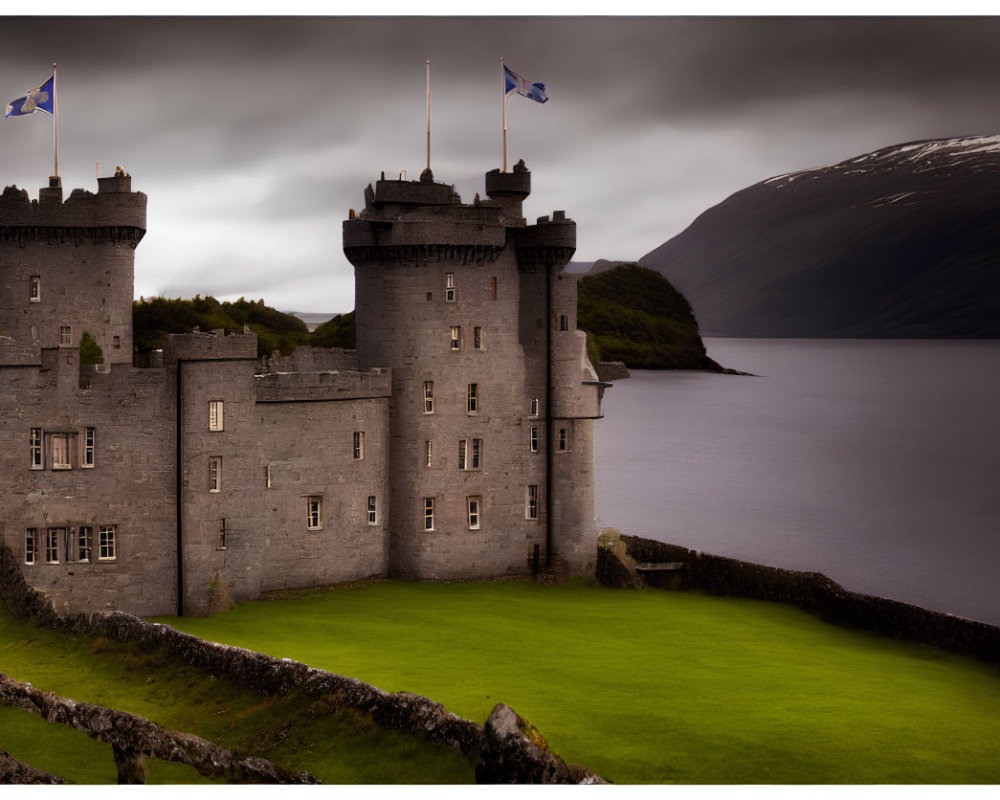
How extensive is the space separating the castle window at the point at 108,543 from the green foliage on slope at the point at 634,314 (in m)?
94.7

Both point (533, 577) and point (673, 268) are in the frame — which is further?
point (673, 268)

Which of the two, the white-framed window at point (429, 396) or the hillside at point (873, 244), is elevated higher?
the hillside at point (873, 244)

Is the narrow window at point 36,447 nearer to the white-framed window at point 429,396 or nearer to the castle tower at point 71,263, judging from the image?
the castle tower at point 71,263

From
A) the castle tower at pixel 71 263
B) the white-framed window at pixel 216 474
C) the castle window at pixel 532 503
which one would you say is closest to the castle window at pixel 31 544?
the white-framed window at pixel 216 474

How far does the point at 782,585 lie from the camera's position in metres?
51.0

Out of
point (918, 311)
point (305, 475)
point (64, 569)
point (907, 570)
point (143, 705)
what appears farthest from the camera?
point (907, 570)

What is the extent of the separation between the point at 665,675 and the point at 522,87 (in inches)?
679

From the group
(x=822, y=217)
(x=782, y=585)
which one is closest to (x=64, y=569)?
(x=782, y=585)

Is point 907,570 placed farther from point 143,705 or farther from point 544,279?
point 143,705

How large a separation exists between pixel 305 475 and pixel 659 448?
8139 cm

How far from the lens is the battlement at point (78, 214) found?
5178 cm

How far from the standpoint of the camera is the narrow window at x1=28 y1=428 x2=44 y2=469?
39094 millimetres

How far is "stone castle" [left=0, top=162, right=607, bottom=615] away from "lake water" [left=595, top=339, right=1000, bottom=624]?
15.7 m

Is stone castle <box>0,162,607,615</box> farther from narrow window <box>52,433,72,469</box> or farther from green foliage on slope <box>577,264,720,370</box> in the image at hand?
green foliage on slope <box>577,264,720,370</box>
